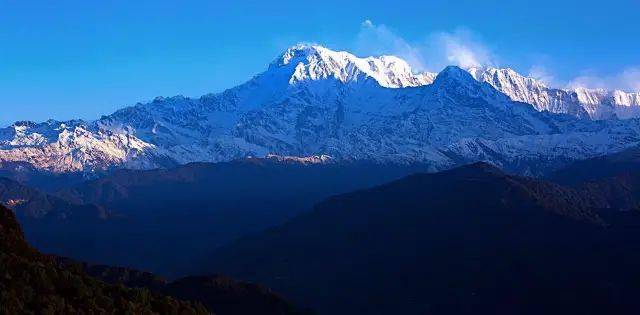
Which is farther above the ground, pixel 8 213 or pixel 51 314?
pixel 8 213

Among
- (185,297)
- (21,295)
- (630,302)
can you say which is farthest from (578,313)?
(21,295)

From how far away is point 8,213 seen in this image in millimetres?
97688

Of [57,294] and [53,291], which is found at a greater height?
[53,291]

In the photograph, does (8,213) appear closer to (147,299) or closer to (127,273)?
(147,299)

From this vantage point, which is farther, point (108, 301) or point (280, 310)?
point (280, 310)

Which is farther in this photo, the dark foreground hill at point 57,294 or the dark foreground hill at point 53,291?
the dark foreground hill at point 53,291

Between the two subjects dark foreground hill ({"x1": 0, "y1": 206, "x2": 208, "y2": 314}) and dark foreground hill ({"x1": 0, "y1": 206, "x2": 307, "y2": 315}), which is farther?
dark foreground hill ({"x1": 0, "y1": 206, "x2": 307, "y2": 315})

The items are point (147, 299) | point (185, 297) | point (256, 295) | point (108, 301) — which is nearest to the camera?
point (108, 301)

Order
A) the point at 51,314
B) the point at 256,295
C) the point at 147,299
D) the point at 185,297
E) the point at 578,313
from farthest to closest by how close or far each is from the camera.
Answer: the point at 578,313 → the point at 256,295 → the point at 185,297 → the point at 147,299 → the point at 51,314

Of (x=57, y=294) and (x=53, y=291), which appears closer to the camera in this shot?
(x=57, y=294)

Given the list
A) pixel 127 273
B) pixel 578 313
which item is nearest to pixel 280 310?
pixel 127 273

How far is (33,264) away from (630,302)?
15572cm

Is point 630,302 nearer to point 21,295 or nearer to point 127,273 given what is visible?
point 127,273

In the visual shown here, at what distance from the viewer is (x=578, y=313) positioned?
646ft
